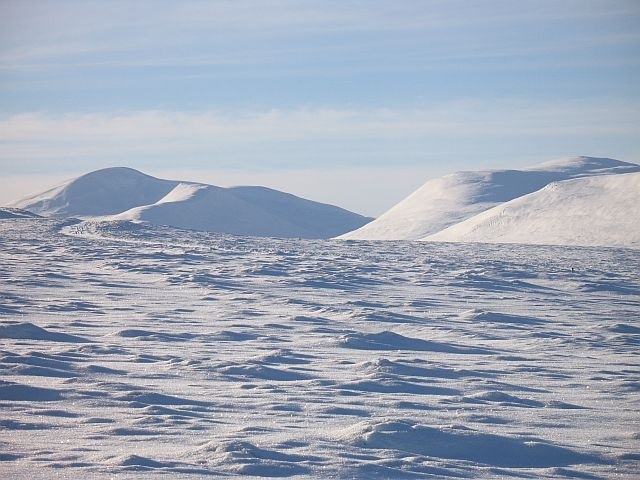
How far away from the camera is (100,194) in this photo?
11175 centimetres

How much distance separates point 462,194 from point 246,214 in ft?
74.4

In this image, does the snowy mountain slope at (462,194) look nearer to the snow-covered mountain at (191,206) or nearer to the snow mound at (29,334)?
the snow-covered mountain at (191,206)

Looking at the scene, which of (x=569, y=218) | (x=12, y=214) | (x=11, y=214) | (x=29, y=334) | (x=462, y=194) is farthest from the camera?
(x=462, y=194)

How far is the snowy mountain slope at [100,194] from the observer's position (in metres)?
104

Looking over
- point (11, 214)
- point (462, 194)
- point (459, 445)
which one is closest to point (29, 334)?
point (459, 445)

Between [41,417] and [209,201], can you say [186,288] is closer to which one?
[41,417]

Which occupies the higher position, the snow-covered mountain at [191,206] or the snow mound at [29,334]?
the snow-covered mountain at [191,206]

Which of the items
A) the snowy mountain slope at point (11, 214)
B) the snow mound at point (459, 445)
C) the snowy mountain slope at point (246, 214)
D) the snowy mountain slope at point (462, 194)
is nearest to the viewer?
the snow mound at point (459, 445)

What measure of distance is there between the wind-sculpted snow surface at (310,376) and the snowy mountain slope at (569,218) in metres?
30.4

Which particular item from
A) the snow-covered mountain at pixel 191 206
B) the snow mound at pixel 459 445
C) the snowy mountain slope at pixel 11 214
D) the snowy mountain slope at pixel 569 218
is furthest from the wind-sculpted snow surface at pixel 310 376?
the snow-covered mountain at pixel 191 206

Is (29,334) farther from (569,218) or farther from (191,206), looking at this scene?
(191,206)

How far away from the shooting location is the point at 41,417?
9.72 metres

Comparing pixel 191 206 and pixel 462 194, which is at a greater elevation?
pixel 462 194

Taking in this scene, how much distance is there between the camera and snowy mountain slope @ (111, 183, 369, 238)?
8650 centimetres
